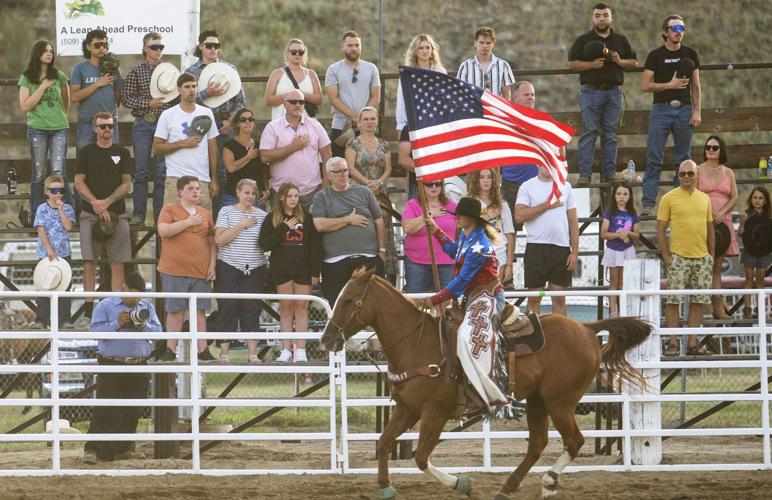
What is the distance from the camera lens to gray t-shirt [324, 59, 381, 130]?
1522cm

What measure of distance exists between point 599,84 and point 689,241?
2671 mm

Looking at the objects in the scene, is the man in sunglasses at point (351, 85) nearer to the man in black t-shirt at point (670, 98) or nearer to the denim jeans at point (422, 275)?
the denim jeans at point (422, 275)

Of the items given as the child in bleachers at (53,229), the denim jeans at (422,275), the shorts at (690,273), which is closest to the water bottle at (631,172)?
the shorts at (690,273)

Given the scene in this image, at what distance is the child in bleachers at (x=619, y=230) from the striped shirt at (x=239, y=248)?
3.91m

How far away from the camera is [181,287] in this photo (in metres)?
13.2

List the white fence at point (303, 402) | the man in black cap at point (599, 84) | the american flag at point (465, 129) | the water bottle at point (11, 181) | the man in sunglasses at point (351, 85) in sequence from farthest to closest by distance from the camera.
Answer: the water bottle at point (11, 181) → the man in black cap at point (599, 84) → the man in sunglasses at point (351, 85) → the white fence at point (303, 402) → the american flag at point (465, 129)

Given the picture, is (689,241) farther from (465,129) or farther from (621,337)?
(465,129)

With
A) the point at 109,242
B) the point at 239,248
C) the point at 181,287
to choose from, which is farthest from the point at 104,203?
the point at 239,248

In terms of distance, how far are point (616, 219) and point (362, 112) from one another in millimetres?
3097

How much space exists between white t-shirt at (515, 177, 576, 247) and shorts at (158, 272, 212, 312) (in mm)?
3482

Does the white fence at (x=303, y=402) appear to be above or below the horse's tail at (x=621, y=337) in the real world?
below

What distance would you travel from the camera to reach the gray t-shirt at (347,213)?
13.2 metres

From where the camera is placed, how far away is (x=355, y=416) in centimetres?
1723

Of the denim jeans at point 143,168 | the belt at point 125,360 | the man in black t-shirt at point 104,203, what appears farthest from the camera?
the denim jeans at point 143,168
